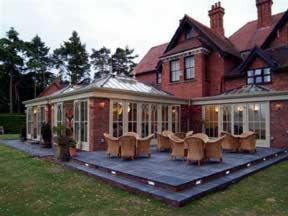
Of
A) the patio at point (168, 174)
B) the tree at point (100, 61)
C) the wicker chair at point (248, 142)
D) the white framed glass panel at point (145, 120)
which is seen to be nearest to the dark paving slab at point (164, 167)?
the patio at point (168, 174)

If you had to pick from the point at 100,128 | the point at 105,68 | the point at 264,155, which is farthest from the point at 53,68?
the point at 264,155

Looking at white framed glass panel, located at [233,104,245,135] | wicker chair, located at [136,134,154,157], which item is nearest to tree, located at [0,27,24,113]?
wicker chair, located at [136,134,154,157]

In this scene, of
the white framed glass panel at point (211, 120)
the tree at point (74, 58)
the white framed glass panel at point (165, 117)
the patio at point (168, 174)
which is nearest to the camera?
the patio at point (168, 174)

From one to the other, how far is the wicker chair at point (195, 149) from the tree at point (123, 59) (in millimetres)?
35972

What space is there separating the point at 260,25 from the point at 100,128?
15.2 meters

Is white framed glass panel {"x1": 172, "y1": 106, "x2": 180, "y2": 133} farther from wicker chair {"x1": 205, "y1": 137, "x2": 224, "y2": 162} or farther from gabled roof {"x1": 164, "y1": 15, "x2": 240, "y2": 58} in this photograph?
wicker chair {"x1": 205, "y1": 137, "x2": 224, "y2": 162}

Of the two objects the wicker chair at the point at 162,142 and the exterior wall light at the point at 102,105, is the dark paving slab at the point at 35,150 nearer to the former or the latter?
the exterior wall light at the point at 102,105

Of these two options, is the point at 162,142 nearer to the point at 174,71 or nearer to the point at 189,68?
the point at 189,68

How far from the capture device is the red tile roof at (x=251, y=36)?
17.1 meters

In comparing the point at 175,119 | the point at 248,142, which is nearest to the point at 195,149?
the point at 248,142

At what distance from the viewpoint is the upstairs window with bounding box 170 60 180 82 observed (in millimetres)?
16736

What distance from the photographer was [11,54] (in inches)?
1296

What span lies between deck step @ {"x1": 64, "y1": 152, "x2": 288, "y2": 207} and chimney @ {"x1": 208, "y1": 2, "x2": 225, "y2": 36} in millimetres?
13886

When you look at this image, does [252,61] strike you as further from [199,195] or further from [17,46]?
[17,46]
